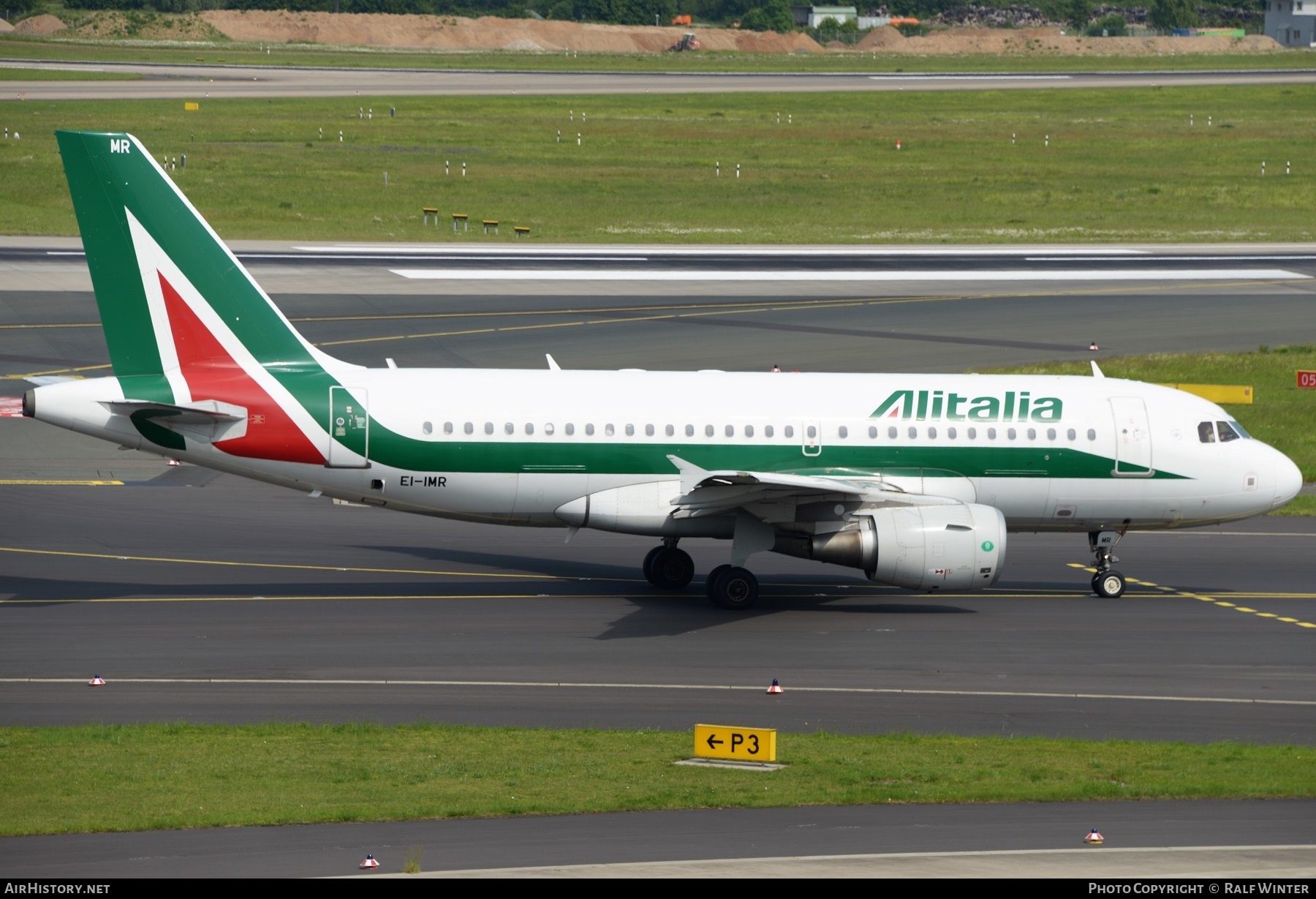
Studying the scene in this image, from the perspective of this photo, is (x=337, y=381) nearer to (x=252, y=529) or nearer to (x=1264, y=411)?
(x=252, y=529)

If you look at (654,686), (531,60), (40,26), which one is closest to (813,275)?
(654,686)

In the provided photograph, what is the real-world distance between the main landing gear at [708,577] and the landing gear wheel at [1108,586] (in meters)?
7.26

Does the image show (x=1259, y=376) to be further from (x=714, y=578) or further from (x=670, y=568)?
(x=714, y=578)

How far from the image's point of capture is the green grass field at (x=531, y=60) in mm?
168788

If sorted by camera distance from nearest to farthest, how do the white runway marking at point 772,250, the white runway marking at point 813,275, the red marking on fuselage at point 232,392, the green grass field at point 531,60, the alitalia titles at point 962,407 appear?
1. the red marking on fuselage at point 232,392
2. the alitalia titles at point 962,407
3. the white runway marking at point 813,275
4. the white runway marking at point 772,250
5. the green grass field at point 531,60

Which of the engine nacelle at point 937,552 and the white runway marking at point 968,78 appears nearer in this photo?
the engine nacelle at point 937,552

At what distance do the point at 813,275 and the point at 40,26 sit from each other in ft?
478

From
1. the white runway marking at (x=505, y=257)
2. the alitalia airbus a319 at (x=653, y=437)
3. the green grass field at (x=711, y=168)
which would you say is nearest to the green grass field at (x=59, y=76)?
the green grass field at (x=711, y=168)

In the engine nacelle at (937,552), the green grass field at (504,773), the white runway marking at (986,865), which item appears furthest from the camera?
the engine nacelle at (937,552)

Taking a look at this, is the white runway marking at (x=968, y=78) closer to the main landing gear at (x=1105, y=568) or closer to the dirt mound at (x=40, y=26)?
the dirt mound at (x=40, y=26)

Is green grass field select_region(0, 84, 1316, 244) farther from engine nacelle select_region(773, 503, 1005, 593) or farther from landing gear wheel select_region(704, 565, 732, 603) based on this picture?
engine nacelle select_region(773, 503, 1005, 593)

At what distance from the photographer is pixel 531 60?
611ft

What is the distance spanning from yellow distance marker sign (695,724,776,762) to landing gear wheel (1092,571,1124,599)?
14.0 m

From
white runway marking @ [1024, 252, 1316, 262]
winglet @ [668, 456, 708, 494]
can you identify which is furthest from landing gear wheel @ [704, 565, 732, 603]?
white runway marking @ [1024, 252, 1316, 262]
